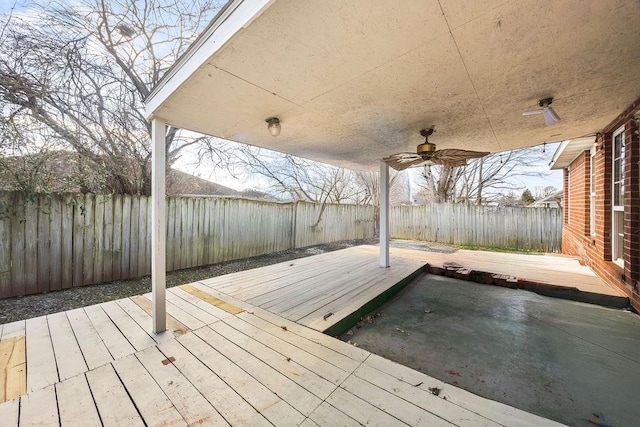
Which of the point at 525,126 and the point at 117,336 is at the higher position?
the point at 525,126

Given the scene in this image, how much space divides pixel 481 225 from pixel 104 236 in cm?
1040

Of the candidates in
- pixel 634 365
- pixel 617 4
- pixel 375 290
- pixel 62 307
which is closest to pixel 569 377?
pixel 634 365

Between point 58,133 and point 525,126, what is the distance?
7.18m

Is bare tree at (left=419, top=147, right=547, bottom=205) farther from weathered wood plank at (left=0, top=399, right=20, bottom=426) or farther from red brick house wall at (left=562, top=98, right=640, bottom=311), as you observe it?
weathered wood plank at (left=0, top=399, right=20, bottom=426)

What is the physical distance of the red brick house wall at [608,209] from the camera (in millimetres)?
2605

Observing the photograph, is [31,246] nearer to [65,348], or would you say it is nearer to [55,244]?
[55,244]

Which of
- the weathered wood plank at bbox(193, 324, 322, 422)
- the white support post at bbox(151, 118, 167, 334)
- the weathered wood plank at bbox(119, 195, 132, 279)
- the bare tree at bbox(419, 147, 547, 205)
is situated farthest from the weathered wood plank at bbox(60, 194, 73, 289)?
the bare tree at bbox(419, 147, 547, 205)

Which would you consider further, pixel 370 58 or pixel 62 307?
pixel 62 307

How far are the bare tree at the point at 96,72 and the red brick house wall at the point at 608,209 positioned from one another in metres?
7.30

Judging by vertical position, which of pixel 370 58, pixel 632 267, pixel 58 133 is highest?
pixel 58 133

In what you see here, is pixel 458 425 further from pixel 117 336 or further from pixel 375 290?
pixel 117 336

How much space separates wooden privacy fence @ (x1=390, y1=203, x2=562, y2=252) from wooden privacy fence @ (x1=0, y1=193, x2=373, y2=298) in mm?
6266

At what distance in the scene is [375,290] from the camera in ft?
10.7

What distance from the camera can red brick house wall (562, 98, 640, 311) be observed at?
2605mm
